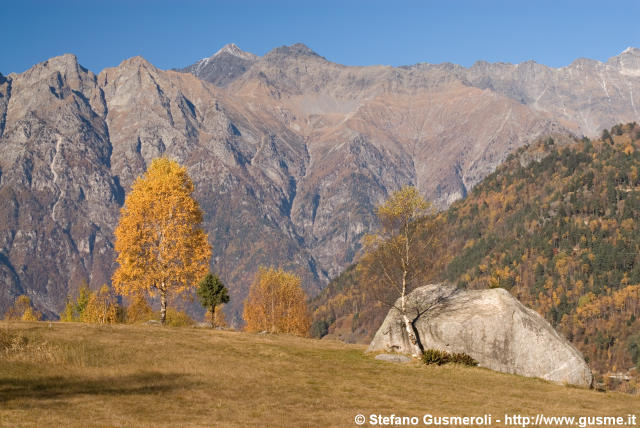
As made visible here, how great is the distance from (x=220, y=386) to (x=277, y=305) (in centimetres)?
9513

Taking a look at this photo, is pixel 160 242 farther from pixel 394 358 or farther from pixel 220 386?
pixel 220 386

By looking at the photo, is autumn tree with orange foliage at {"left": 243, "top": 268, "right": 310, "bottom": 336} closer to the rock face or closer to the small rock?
the rock face

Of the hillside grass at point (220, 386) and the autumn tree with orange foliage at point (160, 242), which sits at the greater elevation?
the autumn tree with orange foliage at point (160, 242)

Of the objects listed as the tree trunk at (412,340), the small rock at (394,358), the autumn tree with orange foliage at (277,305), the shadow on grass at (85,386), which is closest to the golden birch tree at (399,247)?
the tree trunk at (412,340)

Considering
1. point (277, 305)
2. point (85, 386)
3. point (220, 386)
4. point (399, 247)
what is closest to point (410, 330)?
point (399, 247)

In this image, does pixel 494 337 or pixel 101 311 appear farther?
pixel 101 311

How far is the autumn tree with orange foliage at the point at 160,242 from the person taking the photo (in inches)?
2621

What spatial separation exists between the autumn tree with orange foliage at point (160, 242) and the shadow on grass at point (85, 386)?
29835mm

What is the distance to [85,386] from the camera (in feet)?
114

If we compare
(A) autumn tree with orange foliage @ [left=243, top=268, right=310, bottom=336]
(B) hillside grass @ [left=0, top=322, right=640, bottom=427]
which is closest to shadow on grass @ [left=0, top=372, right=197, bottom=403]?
(B) hillside grass @ [left=0, top=322, right=640, bottom=427]

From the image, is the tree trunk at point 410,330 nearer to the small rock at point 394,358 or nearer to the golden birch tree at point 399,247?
the golden birch tree at point 399,247

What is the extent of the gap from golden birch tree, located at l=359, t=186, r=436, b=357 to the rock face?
228 centimetres

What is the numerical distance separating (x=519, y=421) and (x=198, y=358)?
883 inches

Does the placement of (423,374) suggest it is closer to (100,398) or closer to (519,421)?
(519,421)
